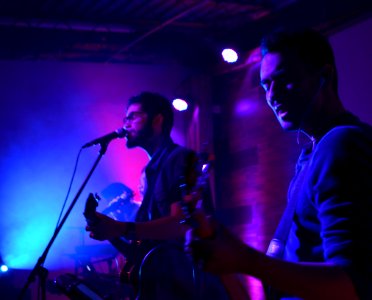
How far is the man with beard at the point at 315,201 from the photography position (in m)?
1.33

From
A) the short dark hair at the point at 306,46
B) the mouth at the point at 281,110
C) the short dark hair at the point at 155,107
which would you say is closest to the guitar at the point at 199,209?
the mouth at the point at 281,110

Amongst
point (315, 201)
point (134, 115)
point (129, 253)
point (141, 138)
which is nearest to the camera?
point (315, 201)

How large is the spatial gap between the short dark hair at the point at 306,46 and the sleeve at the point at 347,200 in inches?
14.1

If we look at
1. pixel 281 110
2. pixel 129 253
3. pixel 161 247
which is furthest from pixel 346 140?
pixel 129 253

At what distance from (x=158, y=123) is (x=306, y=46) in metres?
2.30

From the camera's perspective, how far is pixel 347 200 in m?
1.40

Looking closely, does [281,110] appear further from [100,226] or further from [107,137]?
[107,137]

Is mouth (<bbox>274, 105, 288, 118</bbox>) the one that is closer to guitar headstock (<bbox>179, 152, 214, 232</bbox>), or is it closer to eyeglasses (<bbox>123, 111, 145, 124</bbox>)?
guitar headstock (<bbox>179, 152, 214, 232</bbox>)

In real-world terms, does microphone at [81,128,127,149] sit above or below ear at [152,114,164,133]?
below

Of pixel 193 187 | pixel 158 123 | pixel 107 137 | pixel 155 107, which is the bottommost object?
pixel 193 187

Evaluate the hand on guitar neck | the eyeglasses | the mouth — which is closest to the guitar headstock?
the mouth

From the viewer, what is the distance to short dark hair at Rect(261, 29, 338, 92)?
1.80 m

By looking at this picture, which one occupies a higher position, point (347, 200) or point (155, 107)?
point (155, 107)

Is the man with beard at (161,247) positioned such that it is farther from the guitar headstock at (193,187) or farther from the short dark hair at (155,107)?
the guitar headstock at (193,187)
